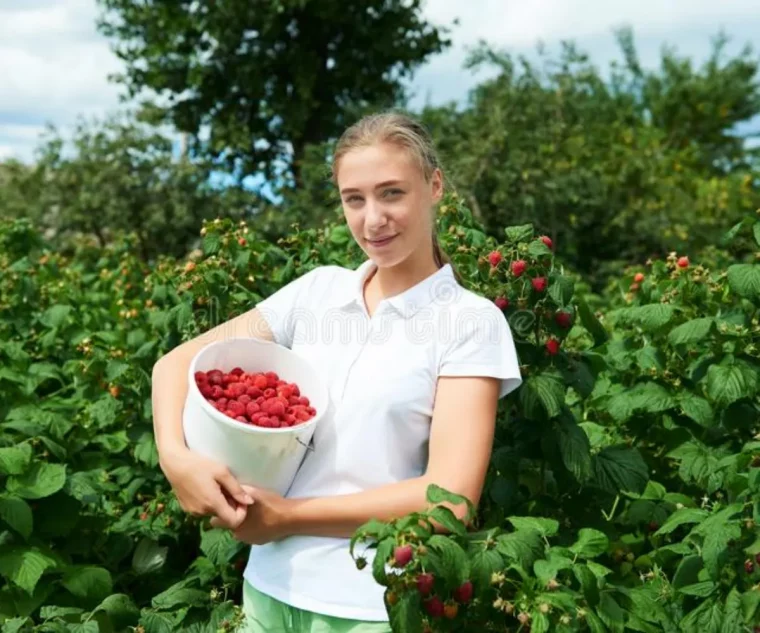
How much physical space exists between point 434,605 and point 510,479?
1.03m

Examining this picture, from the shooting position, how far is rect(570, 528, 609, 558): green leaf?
2.39 metres

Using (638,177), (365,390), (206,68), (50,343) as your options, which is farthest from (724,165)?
(365,390)

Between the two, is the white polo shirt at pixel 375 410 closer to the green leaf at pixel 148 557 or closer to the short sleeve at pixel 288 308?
the short sleeve at pixel 288 308

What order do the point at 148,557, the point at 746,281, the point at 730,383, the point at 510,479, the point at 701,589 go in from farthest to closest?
the point at 148,557 < the point at 746,281 < the point at 730,383 < the point at 510,479 < the point at 701,589

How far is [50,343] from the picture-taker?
4.81 metres

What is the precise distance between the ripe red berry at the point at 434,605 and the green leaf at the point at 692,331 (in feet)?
5.31

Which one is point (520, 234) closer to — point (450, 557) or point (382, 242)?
point (382, 242)

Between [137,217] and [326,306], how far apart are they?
660 inches

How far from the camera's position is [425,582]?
6.40 ft

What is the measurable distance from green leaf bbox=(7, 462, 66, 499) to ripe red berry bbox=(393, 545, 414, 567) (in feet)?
5.63

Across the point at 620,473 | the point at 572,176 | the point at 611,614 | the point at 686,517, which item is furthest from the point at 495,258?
the point at 572,176

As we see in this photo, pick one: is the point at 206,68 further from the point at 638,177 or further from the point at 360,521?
the point at 360,521

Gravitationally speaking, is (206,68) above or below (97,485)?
above

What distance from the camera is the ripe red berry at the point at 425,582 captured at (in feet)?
6.39
